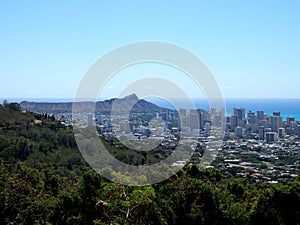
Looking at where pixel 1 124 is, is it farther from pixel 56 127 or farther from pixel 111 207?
pixel 111 207

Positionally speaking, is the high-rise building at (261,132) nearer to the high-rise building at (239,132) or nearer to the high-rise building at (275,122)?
the high-rise building at (275,122)

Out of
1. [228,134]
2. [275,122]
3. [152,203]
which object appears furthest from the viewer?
[275,122]

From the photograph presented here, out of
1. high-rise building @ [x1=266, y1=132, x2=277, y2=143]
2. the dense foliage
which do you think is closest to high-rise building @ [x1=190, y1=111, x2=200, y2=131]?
the dense foliage

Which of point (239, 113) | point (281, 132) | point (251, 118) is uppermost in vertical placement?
point (239, 113)

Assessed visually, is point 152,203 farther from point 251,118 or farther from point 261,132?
point 251,118

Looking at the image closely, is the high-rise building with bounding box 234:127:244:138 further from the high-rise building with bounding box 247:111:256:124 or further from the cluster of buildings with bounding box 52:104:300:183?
the high-rise building with bounding box 247:111:256:124

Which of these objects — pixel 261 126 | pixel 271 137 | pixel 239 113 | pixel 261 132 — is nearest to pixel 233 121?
pixel 239 113

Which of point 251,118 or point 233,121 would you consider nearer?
point 233,121

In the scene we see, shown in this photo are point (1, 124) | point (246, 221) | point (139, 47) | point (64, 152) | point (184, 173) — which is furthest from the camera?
point (1, 124)

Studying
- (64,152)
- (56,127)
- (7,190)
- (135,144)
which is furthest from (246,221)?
(56,127)

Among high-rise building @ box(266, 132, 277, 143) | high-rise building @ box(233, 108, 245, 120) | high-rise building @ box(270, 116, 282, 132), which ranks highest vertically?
high-rise building @ box(233, 108, 245, 120)

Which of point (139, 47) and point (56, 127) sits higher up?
point (139, 47)
